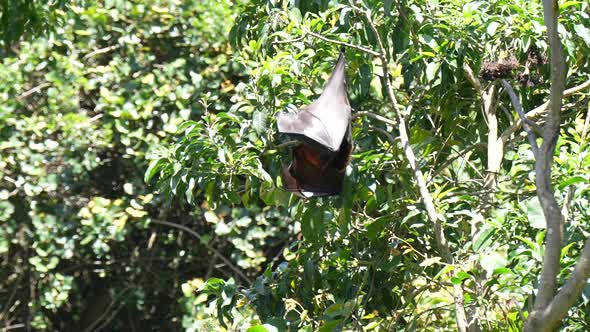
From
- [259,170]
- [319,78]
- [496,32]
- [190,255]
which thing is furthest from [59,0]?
[190,255]

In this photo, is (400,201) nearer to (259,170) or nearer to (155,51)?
(259,170)

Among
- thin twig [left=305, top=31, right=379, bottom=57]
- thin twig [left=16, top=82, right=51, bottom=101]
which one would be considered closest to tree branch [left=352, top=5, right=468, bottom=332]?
thin twig [left=305, top=31, right=379, bottom=57]

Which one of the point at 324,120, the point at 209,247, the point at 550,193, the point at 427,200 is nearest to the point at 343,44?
the point at 324,120

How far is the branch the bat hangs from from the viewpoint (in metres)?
2.71

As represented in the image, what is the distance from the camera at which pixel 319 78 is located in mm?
3557

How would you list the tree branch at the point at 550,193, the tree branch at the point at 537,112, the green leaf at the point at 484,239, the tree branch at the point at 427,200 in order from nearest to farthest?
the tree branch at the point at 550,193, the green leaf at the point at 484,239, the tree branch at the point at 427,200, the tree branch at the point at 537,112

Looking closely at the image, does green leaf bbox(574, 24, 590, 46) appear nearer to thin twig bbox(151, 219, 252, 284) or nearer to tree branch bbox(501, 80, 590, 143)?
tree branch bbox(501, 80, 590, 143)

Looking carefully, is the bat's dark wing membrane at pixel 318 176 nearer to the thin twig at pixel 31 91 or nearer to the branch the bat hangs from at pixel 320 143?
the branch the bat hangs from at pixel 320 143

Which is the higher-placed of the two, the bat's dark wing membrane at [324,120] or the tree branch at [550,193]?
the tree branch at [550,193]

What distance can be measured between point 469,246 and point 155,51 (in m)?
3.58

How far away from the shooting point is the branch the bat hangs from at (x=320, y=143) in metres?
2.71

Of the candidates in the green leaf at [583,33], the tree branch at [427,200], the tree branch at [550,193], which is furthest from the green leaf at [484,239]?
the green leaf at [583,33]

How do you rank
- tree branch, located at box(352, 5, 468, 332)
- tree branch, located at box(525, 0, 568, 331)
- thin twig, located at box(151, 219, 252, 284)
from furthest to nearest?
1. thin twig, located at box(151, 219, 252, 284)
2. tree branch, located at box(352, 5, 468, 332)
3. tree branch, located at box(525, 0, 568, 331)

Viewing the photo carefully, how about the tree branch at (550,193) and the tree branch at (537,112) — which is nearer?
the tree branch at (550,193)
